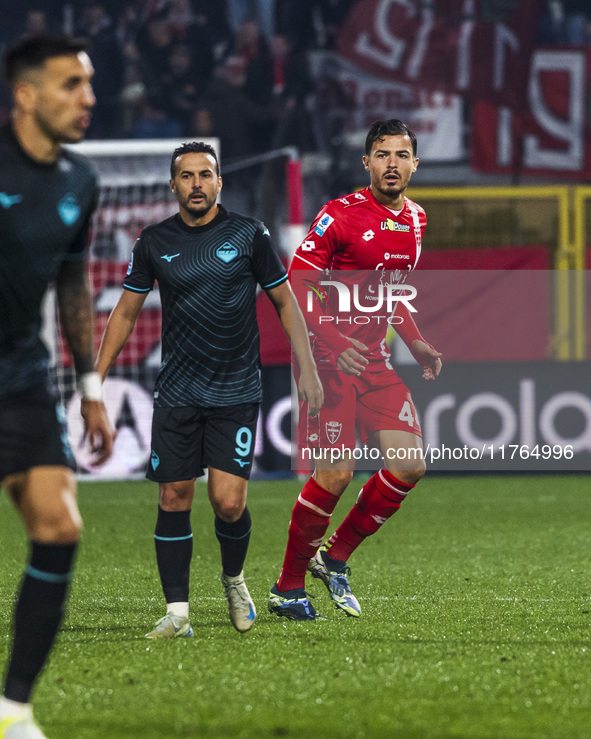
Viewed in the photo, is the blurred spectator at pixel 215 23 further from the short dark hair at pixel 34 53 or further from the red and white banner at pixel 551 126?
the short dark hair at pixel 34 53

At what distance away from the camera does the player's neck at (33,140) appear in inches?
122

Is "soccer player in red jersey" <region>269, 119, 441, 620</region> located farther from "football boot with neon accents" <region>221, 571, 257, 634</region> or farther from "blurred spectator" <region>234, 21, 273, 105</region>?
"blurred spectator" <region>234, 21, 273, 105</region>

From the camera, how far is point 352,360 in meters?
5.01

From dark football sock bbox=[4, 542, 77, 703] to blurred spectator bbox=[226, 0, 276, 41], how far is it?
38.5 feet

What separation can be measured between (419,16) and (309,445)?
9.45 meters

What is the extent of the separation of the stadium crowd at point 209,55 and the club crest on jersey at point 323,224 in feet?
27.3

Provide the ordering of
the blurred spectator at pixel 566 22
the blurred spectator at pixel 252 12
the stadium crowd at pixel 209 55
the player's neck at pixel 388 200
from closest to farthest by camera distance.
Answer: the player's neck at pixel 388 200 < the stadium crowd at pixel 209 55 < the blurred spectator at pixel 566 22 < the blurred spectator at pixel 252 12

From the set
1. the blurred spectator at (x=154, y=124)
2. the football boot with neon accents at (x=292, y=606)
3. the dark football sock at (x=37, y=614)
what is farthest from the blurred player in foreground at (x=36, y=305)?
the blurred spectator at (x=154, y=124)

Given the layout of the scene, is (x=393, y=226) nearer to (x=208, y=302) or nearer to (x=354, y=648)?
(x=208, y=302)

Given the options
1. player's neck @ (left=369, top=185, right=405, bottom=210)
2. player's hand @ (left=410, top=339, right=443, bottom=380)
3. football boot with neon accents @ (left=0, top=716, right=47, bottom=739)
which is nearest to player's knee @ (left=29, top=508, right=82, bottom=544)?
football boot with neon accents @ (left=0, top=716, right=47, bottom=739)

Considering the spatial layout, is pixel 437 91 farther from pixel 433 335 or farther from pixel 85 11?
pixel 85 11

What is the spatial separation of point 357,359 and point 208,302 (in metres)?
0.79

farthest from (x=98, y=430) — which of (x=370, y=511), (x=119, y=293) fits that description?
(x=119, y=293)

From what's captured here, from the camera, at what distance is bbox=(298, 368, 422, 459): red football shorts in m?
5.02
